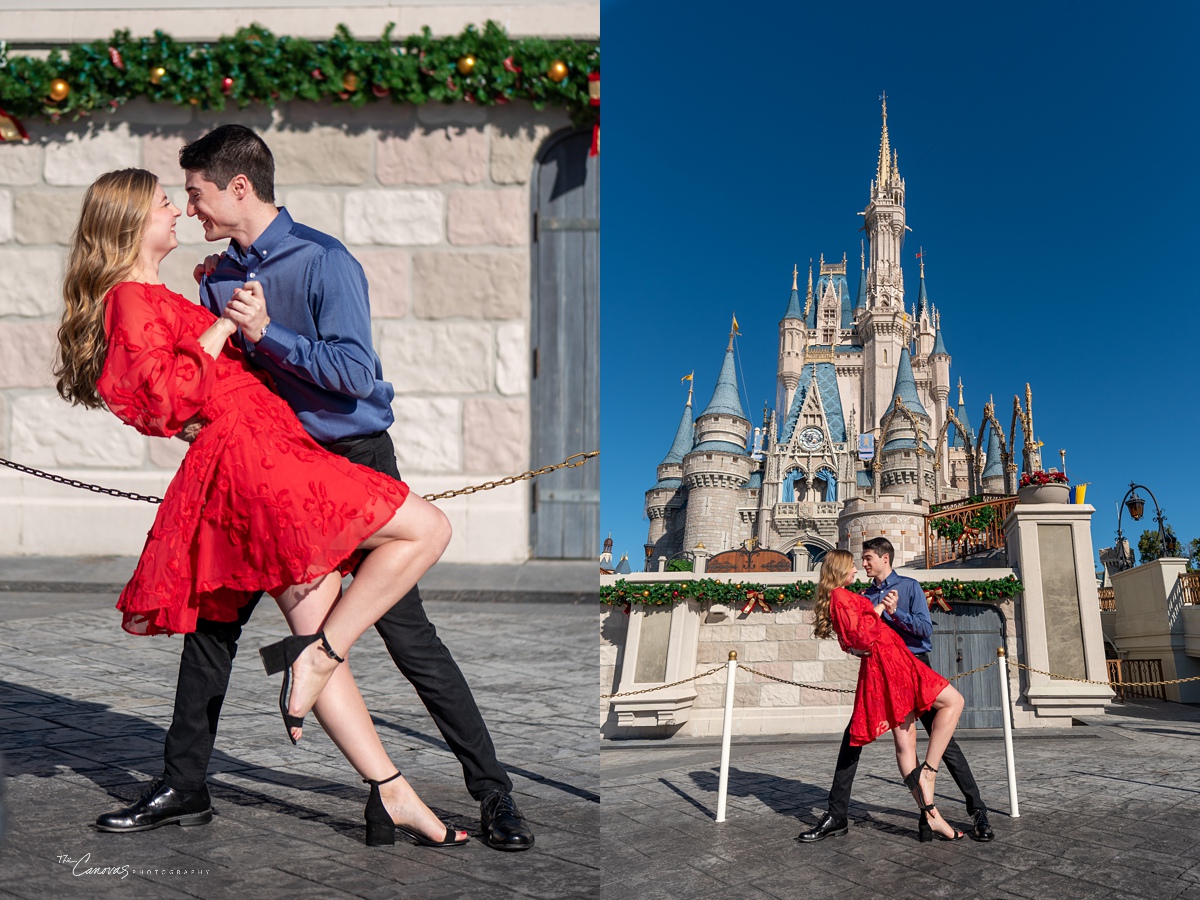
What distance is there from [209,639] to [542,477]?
→ 455 centimetres

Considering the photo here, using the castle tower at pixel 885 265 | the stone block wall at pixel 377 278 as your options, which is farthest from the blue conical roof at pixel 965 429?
the stone block wall at pixel 377 278

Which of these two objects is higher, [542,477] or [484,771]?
[542,477]

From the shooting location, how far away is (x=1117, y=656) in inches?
92.0

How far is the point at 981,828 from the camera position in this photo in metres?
1.79

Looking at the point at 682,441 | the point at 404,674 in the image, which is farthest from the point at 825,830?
the point at 404,674

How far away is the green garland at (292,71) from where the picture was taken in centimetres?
615

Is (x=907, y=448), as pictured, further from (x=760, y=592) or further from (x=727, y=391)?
(x=727, y=391)

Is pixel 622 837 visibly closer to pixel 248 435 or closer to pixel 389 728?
pixel 248 435

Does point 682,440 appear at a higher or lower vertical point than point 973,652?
higher

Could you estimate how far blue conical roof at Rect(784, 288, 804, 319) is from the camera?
1.80 meters

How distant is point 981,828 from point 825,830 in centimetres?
28

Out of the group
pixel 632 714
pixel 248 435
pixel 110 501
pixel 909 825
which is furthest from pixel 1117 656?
pixel 110 501

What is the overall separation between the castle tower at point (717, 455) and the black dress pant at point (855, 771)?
65cm

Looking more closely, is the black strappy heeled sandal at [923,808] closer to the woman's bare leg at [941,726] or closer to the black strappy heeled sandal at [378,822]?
the woman's bare leg at [941,726]
